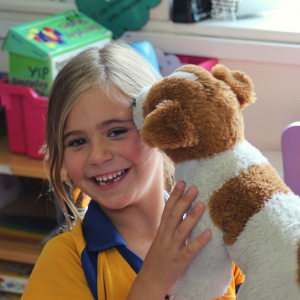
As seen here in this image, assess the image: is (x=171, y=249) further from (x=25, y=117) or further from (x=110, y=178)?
(x=25, y=117)

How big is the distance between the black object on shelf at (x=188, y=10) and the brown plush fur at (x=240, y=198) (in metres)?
1.08

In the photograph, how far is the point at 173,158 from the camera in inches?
20.2

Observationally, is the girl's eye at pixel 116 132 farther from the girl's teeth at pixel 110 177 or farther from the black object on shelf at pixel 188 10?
the black object on shelf at pixel 188 10

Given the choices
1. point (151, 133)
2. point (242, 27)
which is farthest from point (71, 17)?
point (151, 133)

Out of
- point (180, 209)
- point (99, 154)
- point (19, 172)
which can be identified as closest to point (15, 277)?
point (19, 172)

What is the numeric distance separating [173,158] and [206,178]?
6 centimetres

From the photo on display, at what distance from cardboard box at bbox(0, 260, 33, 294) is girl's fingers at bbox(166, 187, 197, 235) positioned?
929mm

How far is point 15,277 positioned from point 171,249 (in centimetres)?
96

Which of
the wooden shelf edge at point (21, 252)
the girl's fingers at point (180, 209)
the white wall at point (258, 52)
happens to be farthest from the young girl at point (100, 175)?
the white wall at point (258, 52)

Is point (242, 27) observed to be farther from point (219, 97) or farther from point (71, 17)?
point (219, 97)

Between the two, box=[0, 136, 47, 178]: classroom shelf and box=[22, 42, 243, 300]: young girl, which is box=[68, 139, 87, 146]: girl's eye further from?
box=[0, 136, 47, 178]: classroom shelf

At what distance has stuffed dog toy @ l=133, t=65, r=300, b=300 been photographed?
0.42m

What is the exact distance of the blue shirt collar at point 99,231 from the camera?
71cm

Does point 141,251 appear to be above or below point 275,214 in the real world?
below
